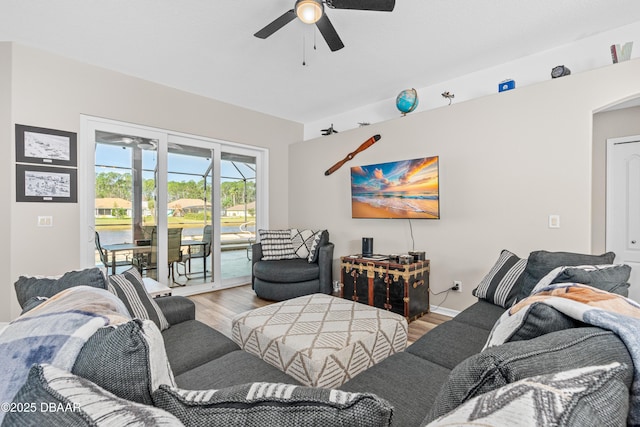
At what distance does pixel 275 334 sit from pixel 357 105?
12.1ft

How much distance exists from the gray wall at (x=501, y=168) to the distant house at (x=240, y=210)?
1.92m

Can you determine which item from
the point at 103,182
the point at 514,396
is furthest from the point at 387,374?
the point at 103,182

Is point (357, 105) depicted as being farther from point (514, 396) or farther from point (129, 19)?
point (514, 396)

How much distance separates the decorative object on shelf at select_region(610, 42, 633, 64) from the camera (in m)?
2.45

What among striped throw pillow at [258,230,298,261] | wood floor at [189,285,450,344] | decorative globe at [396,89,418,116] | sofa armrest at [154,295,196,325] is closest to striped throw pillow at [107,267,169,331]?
sofa armrest at [154,295,196,325]

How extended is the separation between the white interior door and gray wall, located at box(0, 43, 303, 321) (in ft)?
15.8

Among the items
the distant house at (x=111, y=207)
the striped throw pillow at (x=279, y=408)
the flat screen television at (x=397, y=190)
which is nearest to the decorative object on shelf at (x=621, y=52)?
the flat screen television at (x=397, y=190)

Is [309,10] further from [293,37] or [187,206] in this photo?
[187,206]

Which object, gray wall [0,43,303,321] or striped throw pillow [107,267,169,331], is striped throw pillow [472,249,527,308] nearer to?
striped throw pillow [107,267,169,331]

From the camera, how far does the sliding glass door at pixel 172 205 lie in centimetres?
356

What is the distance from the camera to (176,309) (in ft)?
6.51

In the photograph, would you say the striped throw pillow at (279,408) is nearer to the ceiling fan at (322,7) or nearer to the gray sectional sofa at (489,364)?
the gray sectional sofa at (489,364)

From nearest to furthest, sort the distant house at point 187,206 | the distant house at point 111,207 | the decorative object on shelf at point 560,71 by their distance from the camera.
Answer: the decorative object on shelf at point 560,71
the distant house at point 111,207
the distant house at point 187,206

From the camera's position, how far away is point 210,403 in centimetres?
55
